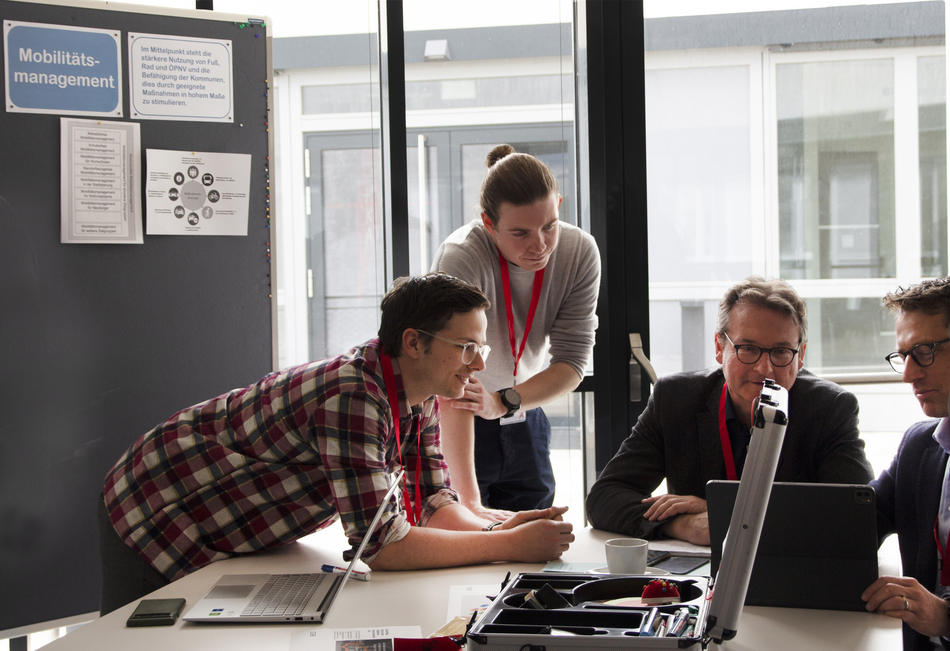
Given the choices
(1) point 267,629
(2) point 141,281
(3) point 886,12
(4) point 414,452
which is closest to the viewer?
(1) point 267,629

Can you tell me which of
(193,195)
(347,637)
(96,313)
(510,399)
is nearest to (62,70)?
(193,195)

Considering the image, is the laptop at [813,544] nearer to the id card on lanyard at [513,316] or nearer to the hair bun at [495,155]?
the id card on lanyard at [513,316]

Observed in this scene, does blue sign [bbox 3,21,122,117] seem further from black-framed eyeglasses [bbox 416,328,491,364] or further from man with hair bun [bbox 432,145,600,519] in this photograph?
black-framed eyeglasses [bbox 416,328,491,364]

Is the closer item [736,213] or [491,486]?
[491,486]

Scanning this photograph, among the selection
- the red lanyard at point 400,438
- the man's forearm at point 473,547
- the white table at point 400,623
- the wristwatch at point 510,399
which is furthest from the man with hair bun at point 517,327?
the white table at point 400,623

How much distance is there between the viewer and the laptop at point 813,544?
1286mm

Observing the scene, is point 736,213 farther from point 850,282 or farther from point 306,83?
point 306,83

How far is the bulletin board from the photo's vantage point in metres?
2.24

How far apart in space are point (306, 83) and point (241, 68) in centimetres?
51

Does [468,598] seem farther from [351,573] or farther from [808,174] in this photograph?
[808,174]

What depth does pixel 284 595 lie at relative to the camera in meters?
1.44

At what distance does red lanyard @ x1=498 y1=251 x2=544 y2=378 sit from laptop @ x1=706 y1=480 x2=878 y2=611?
1230 millimetres

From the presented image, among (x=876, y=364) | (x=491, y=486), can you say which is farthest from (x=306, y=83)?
(x=876, y=364)

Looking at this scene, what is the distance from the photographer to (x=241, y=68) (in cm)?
250
